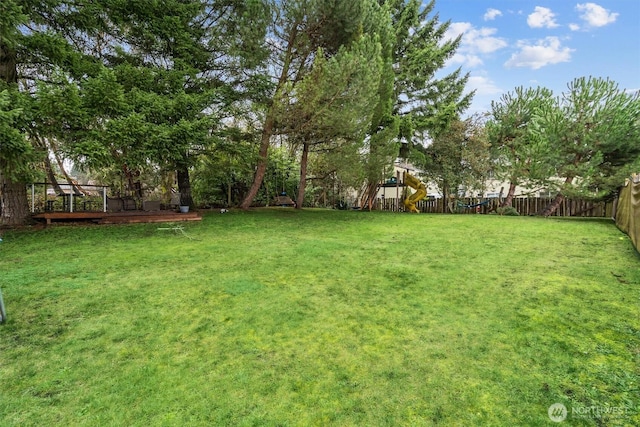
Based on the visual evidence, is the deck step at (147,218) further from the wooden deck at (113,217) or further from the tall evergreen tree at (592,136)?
the tall evergreen tree at (592,136)

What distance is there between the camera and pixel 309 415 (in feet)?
5.89

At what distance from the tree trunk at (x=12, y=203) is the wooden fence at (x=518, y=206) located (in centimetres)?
1421

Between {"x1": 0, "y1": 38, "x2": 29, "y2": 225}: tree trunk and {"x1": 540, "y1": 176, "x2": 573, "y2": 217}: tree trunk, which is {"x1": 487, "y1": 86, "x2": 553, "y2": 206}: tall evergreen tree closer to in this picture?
{"x1": 540, "y1": 176, "x2": 573, "y2": 217}: tree trunk

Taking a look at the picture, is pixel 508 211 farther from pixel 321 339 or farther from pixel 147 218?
pixel 147 218

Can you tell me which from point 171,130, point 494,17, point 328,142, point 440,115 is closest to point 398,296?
point 171,130

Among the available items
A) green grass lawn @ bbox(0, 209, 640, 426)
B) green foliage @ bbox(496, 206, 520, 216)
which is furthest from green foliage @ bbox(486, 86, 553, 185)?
green grass lawn @ bbox(0, 209, 640, 426)

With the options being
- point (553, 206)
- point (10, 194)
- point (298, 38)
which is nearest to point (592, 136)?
point (553, 206)

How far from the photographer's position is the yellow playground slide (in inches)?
571

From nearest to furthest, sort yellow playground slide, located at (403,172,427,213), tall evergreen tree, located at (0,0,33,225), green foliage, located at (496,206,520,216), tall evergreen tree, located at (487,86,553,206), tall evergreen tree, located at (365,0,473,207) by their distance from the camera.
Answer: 1. tall evergreen tree, located at (0,0,33,225)
2. tall evergreen tree, located at (487,86,553,206)
3. green foliage, located at (496,206,520,216)
4. tall evergreen tree, located at (365,0,473,207)
5. yellow playground slide, located at (403,172,427,213)

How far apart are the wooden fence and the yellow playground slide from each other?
152cm

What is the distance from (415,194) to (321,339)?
13.2 m

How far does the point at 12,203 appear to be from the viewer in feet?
25.7

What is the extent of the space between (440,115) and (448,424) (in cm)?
1456

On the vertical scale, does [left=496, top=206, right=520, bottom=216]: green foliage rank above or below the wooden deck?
above
